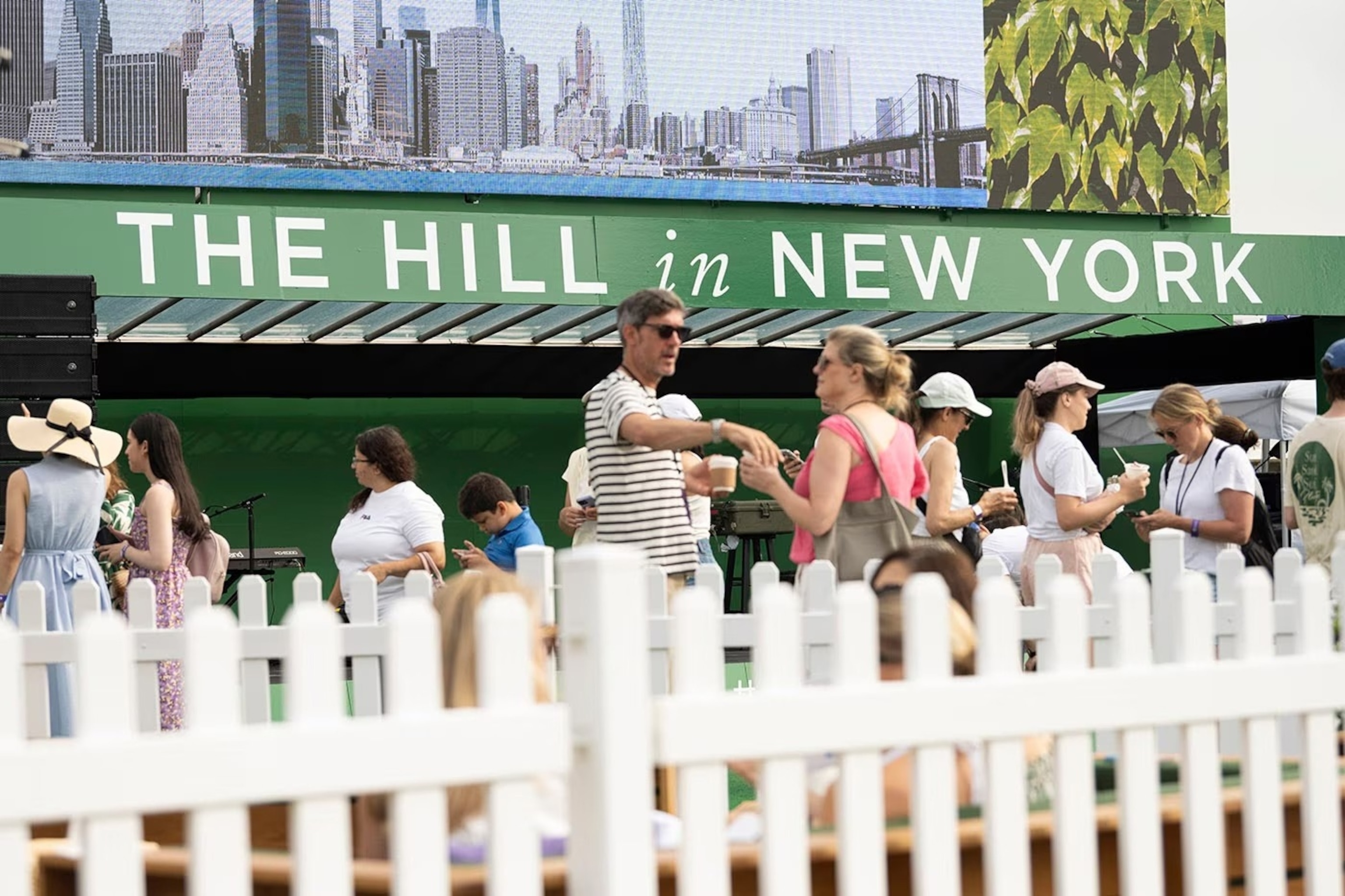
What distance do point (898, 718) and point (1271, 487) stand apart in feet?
44.6

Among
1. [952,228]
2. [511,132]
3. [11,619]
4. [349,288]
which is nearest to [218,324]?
[349,288]

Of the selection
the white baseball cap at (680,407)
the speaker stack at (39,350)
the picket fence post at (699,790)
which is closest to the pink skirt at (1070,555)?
the white baseball cap at (680,407)

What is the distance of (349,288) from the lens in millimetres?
10812

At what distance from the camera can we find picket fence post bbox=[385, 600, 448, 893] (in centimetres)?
218

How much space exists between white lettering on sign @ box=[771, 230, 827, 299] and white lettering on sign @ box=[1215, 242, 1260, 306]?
294 cm

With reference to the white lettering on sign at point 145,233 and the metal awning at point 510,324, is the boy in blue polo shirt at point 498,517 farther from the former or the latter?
the metal awning at point 510,324

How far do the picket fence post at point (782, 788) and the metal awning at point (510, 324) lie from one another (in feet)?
30.5

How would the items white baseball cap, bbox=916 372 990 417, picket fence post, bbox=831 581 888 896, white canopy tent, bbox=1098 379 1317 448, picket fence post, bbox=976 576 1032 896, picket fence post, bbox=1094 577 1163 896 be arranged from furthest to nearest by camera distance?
white canopy tent, bbox=1098 379 1317 448
white baseball cap, bbox=916 372 990 417
picket fence post, bbox=1094 577 1163 896
picket fence post, bbox=976 576 1032 896
picket fence post, bbox=831 581 888 896

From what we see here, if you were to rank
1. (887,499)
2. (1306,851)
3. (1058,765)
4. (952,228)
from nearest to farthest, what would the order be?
(1058,765), (1306,851), (887,499), (952,228)

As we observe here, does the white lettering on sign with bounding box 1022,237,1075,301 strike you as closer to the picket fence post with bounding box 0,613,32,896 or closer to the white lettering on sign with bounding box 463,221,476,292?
the white lettering on sign with bounding box 463,221,476,292

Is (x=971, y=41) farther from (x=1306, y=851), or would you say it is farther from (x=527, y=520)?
(x=1306, y=851)

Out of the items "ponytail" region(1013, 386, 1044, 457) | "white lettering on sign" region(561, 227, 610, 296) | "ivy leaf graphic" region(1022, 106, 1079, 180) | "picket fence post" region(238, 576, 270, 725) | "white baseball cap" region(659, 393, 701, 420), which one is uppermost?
"ivy leaf graphic" region(1022, 106, 1079, 180)

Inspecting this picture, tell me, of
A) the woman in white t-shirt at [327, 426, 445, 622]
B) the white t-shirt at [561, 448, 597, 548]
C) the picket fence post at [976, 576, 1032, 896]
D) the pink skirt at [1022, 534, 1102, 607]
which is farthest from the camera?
the white t-shirt at [561, 448, 597, 548]

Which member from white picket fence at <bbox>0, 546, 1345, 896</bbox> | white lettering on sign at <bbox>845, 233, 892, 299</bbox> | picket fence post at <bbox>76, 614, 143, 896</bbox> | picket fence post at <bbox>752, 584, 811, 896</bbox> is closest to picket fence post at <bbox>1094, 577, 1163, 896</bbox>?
white picket fence at <bbox>0, 546, 1345, 896</bbox>
